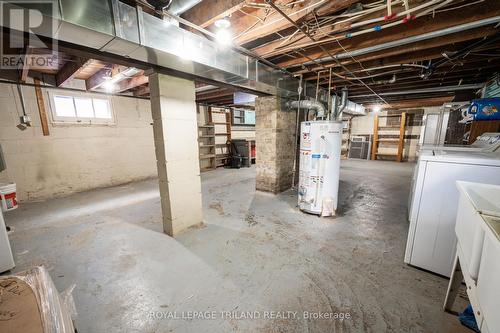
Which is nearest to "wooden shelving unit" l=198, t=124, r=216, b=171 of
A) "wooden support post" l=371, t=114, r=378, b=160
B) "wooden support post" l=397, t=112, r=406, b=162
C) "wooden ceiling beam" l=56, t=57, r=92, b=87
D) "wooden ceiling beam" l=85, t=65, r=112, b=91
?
"wooden ceiling beam" l=85, t=65, r=112, b=91

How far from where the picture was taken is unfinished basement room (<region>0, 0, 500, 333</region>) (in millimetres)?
1364

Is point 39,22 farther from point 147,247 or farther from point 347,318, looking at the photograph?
point 347,318

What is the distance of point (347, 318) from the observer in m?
1.43

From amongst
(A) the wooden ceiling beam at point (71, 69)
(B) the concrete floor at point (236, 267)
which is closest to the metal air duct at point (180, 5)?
(A) the wooden ceiling beam at point (71, 69)

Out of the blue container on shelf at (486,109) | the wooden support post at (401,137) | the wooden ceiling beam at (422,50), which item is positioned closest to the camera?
the wooden ceiling beam at (422,50)

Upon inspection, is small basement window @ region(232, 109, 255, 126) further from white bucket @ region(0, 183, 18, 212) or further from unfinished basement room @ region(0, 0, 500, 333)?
white bucket @ region(0, 183, 18, 212)

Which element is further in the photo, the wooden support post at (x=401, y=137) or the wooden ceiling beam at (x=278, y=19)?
the wooden support post at (x=401, y=137)

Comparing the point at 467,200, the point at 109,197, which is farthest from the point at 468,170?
the point at 109,197

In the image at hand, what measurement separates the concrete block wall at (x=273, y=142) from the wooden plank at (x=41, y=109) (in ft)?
14.4

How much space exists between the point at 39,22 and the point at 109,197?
3.74 meters

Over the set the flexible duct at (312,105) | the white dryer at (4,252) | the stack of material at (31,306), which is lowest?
the white dryer at (4,252)

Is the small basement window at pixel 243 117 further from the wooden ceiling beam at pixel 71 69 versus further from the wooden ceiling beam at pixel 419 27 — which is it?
the wooden ceiling beam at pixel 419 27

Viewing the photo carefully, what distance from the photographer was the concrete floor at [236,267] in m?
1.43

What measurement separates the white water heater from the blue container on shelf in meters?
2.07
